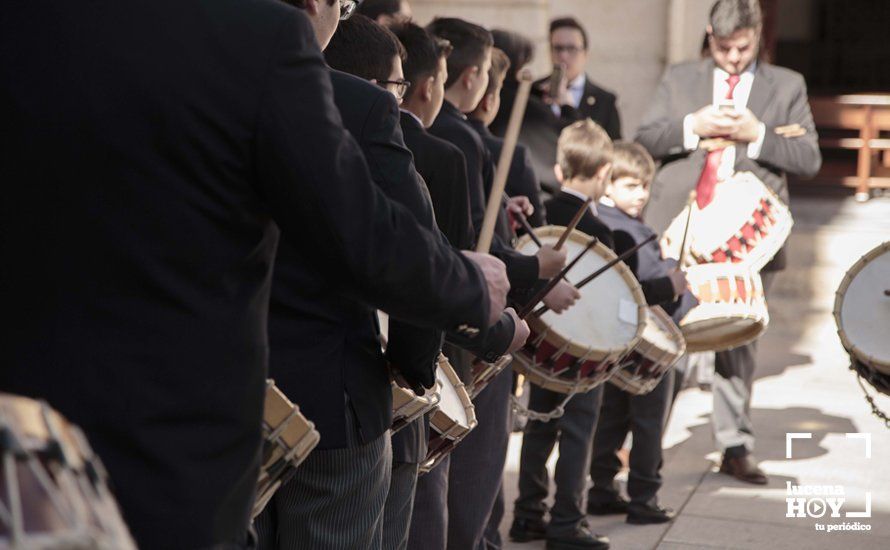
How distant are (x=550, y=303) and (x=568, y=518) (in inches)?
60.9

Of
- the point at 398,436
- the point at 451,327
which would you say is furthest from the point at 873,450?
the point at 451,327

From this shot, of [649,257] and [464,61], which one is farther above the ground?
[464,61]

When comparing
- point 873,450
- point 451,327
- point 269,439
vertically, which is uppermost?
point 451,327

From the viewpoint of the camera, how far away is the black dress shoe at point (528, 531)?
217 inches

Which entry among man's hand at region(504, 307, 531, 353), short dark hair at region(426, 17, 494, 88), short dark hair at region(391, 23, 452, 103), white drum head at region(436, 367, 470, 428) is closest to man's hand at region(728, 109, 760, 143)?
short dark hair at region(426, 17, 494, 88)

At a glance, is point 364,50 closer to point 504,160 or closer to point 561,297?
point 504,160

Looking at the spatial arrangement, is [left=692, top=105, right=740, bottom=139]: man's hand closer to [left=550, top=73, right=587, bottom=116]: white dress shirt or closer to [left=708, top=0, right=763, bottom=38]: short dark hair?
[left=708, top=0, right=763, bottom=38]: short dark hair

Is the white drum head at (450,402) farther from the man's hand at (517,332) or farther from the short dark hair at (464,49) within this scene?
the short dark hair at (464,49)

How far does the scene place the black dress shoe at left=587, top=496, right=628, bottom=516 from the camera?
5.84 m

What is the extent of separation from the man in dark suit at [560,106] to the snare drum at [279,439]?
451 cm

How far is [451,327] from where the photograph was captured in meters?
2.37

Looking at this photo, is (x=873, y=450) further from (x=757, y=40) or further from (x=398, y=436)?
(x=398, y=436)

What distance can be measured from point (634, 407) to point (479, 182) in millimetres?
1808

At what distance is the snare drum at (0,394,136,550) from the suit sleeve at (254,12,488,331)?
717 millimetres
